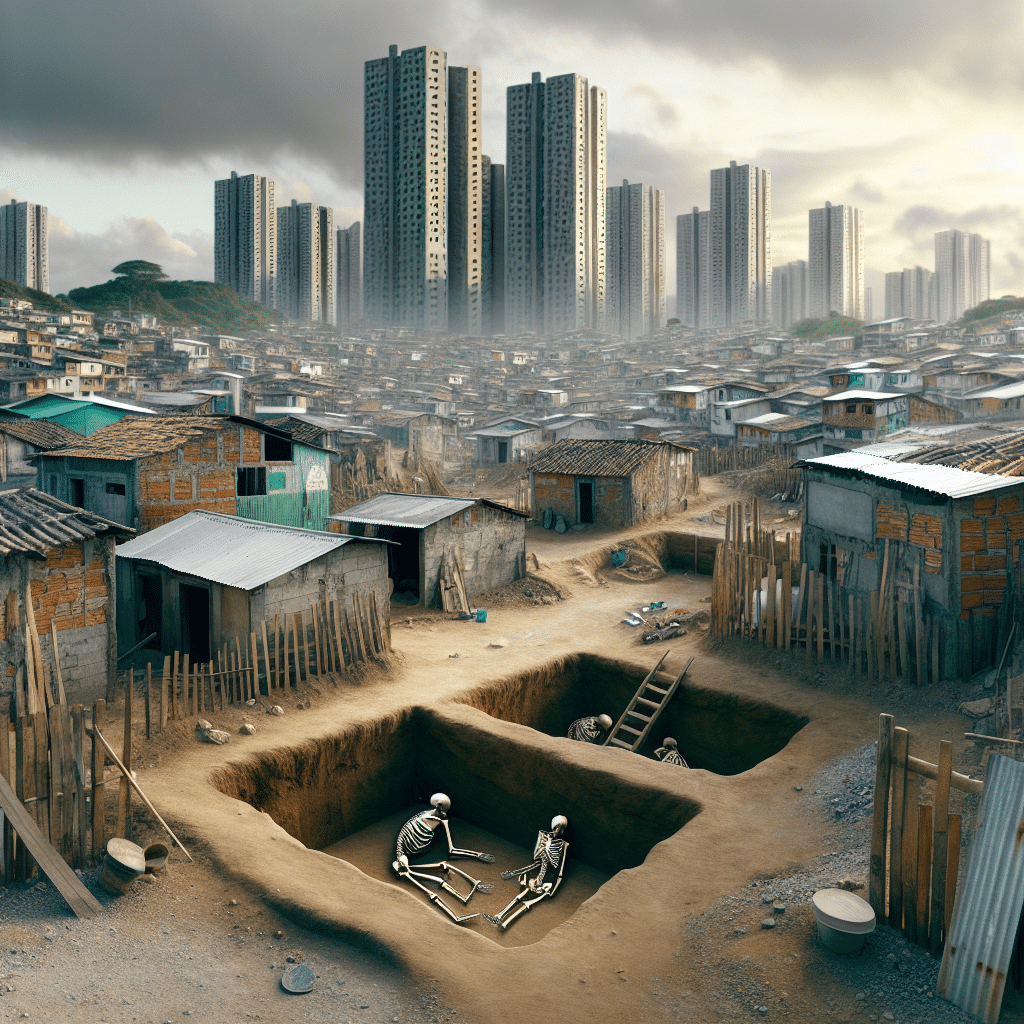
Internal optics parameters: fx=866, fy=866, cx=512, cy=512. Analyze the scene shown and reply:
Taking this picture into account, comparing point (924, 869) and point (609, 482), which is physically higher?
point (609, 482)

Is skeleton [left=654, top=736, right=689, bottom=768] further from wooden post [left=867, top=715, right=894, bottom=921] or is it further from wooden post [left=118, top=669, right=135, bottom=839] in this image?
wooden post [left=118, top=669, right=135, bottom=839]

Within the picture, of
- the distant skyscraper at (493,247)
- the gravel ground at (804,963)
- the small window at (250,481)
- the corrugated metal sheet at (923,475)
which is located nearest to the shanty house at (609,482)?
the small window at (250,481)

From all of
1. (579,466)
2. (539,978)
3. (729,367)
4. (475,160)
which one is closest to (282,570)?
(539,978)

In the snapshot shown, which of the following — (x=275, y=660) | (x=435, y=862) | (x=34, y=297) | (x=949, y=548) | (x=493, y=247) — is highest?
(x=493, y=247)

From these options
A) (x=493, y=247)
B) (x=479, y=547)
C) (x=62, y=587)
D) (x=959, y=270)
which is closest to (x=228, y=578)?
(x=62, y=587)

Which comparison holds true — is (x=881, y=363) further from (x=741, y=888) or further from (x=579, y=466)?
(x=741, y=888)

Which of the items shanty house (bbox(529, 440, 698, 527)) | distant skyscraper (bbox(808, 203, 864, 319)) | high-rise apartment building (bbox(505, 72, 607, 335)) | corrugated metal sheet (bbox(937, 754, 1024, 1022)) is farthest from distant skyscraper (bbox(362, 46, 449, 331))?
corrugated metal sheet (bbox(937, 754, 1024, 1022))

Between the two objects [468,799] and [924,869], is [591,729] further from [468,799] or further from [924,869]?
[924,869]
